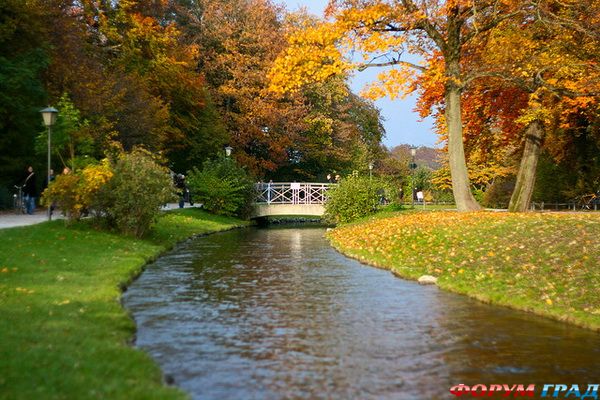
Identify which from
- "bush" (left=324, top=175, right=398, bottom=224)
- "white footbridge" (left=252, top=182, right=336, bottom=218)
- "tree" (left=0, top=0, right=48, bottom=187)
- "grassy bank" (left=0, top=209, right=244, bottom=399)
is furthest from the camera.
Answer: "white footbridge" (left=252, top=182, right=336, bottom=218)

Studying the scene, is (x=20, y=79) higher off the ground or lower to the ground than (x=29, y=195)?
higher

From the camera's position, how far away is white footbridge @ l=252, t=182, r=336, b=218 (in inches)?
1677

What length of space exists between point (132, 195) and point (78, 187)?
1.73 m

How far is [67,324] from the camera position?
8.39 meters

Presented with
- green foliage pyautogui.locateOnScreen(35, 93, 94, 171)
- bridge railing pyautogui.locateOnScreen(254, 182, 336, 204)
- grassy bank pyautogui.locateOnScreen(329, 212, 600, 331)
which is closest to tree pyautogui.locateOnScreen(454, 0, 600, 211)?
grassy bank pyautogui.locateOnScreen(329, 212, 600, 331)

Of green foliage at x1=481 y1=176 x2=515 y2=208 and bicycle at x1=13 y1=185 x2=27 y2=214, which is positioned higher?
green foliage at x1=481 y1=176 x2=515 y2=208

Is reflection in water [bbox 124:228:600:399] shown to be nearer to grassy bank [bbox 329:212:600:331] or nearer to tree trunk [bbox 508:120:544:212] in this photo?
grassy bank [bbox 329:212:600:331]

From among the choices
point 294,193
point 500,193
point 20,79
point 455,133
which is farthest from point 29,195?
point 500,193

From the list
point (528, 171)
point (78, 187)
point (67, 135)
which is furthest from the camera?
point (528, 171)

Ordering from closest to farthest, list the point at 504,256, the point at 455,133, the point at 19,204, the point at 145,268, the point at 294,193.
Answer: the point at 504,256
the point at 145,268
the point at 455,133
the point at 19,204
the point at 294,193

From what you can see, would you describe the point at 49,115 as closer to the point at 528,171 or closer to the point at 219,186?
the point at 528,171

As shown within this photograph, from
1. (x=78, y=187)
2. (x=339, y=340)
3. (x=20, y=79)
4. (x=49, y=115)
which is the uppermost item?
(x=20, y=79)

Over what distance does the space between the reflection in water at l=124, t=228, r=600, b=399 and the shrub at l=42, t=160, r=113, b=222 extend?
585cm

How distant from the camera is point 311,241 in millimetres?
26750
